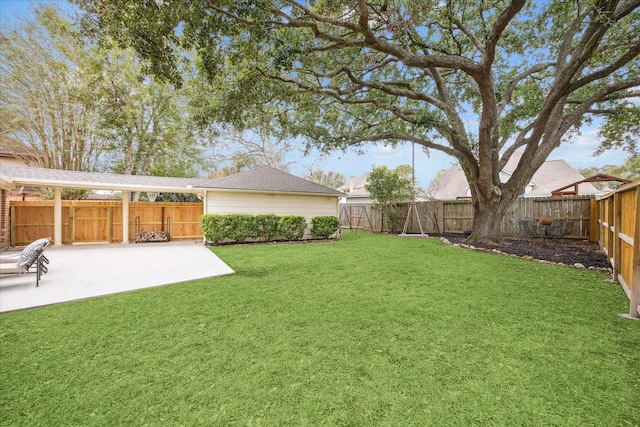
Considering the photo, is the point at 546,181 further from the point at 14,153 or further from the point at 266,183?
the point at 14,153

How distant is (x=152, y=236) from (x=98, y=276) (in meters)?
7.68

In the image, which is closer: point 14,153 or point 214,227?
point 214,227

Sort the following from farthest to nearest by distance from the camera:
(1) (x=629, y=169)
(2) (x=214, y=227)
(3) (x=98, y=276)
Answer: (1) (x=629, y=169) < (2) (x=214, y=227) < (3) (x=98, y=276)

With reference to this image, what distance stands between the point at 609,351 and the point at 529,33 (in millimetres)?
10977

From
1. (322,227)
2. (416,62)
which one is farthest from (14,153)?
(416,62)

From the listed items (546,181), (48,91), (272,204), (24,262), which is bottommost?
(24,262)

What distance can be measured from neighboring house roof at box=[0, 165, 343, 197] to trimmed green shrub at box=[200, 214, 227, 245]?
1205 mm

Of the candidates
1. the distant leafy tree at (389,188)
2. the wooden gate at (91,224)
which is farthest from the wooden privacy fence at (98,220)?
the distant leafy tree at (389,188)

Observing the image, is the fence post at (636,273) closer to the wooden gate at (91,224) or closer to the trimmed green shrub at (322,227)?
the trimmed green shrub at (322,227)

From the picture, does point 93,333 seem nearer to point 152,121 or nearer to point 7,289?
point 7,289

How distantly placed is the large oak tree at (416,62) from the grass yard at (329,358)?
16.5ft

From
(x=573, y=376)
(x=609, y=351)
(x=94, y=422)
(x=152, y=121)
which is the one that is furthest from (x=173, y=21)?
(x=152, y=121)

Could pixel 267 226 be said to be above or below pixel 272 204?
below

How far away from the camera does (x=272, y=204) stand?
1288 cm
